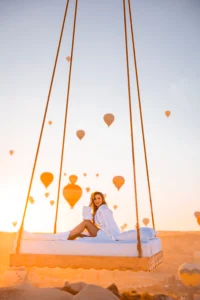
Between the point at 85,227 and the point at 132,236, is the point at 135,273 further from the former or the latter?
the point at 132,236

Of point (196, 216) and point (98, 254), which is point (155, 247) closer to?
point (98, 254)

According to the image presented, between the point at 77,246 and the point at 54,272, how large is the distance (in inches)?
1076

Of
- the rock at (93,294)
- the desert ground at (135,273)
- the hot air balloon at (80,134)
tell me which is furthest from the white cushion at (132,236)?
the desert ground at (135,273)

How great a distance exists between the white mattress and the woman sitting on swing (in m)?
0.22

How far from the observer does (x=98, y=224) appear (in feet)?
14.9

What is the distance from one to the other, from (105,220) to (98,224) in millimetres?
169

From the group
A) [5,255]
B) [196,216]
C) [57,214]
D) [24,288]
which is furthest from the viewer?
[5,255]

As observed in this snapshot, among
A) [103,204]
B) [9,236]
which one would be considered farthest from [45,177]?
[9,236]

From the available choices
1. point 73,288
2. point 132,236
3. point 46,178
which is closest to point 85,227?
point 132,236

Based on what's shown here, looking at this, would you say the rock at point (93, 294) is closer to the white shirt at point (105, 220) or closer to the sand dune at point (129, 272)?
the white shirt at point (105, 220)

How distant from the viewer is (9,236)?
146 ft

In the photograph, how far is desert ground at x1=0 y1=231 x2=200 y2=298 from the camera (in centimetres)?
1988

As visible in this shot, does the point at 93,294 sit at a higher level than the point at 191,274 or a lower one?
lower

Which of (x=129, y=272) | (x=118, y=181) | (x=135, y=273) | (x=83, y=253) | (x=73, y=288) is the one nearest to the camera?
→ (x=83, y=253)
